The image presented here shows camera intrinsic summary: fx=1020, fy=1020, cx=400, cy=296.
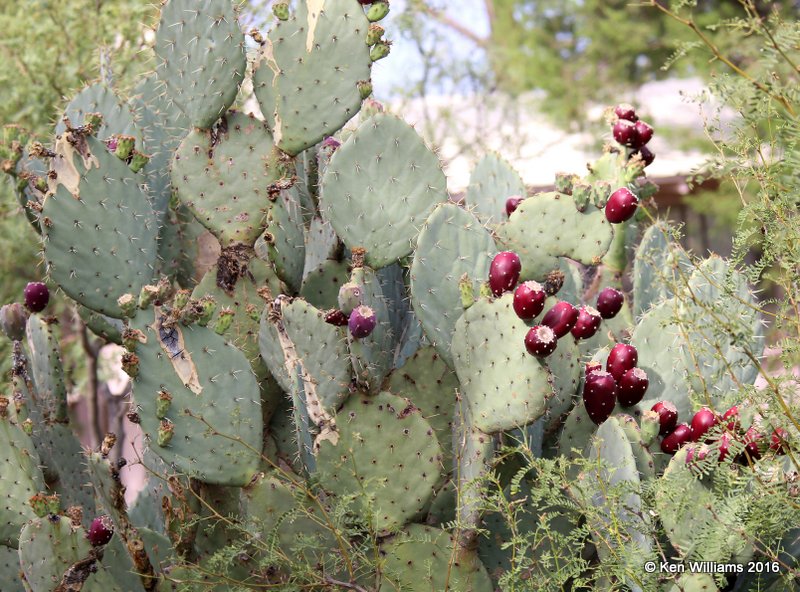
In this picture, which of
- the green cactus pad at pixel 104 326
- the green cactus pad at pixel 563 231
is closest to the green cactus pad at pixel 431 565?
the green cactus pad at pixel 563 231

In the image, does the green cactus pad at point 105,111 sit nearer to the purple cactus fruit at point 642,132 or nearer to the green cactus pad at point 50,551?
the green cactus pad at point 50,551

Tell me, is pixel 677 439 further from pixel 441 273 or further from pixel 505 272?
pixel 441 273

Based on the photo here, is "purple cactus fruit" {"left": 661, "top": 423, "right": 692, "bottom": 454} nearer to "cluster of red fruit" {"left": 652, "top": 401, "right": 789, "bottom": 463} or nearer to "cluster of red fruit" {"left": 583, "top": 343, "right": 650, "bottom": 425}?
"cluster of red fruit" {"left": 652, "top": 401, "right": 789, "bottom": 463}

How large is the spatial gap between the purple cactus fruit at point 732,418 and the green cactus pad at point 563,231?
741 millimetres

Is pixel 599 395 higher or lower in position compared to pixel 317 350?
lower

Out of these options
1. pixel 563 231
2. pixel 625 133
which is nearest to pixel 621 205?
pixel 563 231

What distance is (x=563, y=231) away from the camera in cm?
300

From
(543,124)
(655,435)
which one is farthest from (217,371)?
(543,124)

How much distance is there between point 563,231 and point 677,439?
2.45 ft

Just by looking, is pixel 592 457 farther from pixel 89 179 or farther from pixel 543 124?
pixel 543 124

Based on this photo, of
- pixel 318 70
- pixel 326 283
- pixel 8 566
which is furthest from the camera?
pixel 326 283

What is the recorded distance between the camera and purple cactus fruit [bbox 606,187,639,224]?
287 cm

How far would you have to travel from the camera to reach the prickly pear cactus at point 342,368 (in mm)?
2324

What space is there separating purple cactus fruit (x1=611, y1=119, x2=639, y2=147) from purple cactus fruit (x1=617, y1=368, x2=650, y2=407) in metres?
1.06
